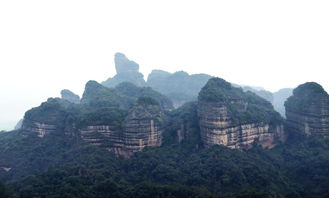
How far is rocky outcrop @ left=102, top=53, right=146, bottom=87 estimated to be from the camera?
110 m

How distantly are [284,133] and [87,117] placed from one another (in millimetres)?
36139

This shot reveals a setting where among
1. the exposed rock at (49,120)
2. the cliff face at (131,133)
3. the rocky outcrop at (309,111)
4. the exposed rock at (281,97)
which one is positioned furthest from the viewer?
the exposed rock at (281,97)

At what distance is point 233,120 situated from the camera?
51.8m

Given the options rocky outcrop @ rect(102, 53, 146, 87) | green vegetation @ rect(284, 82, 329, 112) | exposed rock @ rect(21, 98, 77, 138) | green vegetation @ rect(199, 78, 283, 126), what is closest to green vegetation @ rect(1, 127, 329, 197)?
exposed rock @ rect(21, 98, 77, 138)

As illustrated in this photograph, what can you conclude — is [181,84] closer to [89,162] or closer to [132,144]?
[132,144]

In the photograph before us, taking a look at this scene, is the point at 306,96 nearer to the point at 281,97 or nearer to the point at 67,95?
the point at 67,95

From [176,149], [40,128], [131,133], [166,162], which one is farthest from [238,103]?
[40,128]

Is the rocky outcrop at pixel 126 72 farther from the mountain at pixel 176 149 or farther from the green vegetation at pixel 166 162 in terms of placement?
the mountain at pixel 176 149

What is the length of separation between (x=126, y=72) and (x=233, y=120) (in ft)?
214

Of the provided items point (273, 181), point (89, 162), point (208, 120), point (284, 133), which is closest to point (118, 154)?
point (89, 162)

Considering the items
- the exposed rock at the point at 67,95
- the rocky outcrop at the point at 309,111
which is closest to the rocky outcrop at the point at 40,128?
the exposed rock at the point at 67,95

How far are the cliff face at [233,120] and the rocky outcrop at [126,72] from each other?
179 ft

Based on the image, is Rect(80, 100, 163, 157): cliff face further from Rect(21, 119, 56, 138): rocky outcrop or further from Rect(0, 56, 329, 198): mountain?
Rect(21, 119, 56, 138): rocky outcrop

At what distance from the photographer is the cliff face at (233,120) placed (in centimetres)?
5119
